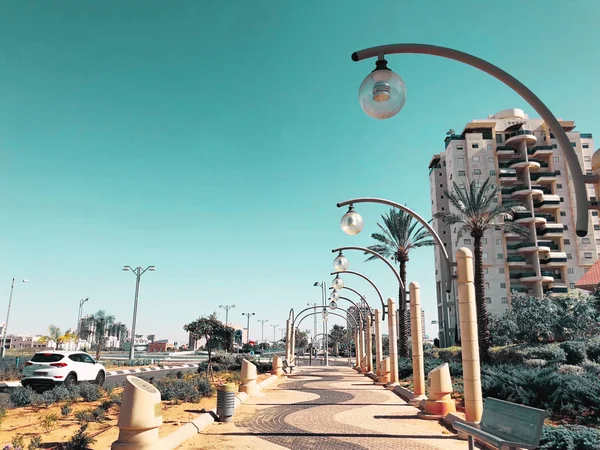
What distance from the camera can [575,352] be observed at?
2748 centimetres

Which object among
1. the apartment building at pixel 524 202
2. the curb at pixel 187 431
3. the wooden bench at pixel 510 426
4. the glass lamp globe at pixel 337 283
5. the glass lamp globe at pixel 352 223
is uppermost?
the apartment building at pixel 524 202

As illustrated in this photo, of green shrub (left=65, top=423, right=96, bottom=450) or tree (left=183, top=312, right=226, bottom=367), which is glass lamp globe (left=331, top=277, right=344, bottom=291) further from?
tree (left=183, top=312, right=226, bottom=367)

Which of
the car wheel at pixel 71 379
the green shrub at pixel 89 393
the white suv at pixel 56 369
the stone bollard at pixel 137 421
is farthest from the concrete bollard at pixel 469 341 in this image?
the car wheel at pixel 71 379

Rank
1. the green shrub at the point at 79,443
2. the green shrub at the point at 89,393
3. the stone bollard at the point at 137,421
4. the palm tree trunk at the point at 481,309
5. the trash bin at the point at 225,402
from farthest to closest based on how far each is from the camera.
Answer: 1. the palm tree trunk at the point at 481,309
2. the green shrub at the point at 89,393
3. the trash bin at the point at 225,402
4. the green shrub at the point at 79,443
5. the stone bollard at the point at 137,421

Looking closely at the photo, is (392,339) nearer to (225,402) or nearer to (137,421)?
(225,402)

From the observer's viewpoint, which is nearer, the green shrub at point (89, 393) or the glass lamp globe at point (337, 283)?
the green shrub at point (89, 393)

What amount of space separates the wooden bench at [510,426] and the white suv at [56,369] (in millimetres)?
14242

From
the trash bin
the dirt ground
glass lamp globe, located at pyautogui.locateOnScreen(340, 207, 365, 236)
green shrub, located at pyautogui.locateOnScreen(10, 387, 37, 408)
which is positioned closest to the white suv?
green shrub, located at pyautogui.locateOnScreen(10, 387, 37, 408)

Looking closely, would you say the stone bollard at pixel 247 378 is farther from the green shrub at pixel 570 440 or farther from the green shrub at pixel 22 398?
the green shrub at pixel 570 440

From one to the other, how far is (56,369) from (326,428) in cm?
1133

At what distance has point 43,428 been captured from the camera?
861 centimetres

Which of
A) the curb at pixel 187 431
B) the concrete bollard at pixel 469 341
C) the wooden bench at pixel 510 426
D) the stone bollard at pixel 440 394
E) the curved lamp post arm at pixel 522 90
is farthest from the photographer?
the stone bollard at pixel 440 394

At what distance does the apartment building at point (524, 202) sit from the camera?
228 feet

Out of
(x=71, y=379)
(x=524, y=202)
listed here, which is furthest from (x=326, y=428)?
(x=524, y=202)
